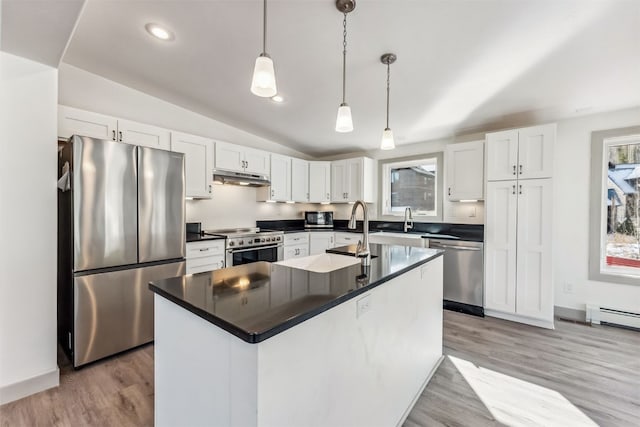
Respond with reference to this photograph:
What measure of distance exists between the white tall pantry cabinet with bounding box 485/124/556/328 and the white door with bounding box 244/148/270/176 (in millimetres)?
2896

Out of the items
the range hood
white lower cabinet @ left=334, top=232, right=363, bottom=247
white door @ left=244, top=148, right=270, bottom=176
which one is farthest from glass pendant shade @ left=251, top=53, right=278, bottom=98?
white lower cabinet @ left=334, top=232, right=363, bottom=247

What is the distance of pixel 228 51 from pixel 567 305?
4431 mm

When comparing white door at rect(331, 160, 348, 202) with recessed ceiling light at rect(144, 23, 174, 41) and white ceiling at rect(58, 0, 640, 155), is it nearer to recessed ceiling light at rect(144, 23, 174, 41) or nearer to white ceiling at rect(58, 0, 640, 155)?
white ceiling at rect(58, 0, 640, 155)

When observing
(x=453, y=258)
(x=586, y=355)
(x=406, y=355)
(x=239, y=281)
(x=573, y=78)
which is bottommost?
(x=586, y=355)

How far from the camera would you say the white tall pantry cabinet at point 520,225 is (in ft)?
9.49

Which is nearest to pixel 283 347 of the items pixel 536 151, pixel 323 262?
pixel 323 262

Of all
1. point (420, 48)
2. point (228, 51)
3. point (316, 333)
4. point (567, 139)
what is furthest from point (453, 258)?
point (228, 51)

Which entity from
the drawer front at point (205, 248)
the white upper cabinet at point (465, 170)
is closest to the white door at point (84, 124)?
the drawer front at point (205, 248)

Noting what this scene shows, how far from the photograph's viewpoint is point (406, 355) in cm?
166

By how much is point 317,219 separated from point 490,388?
3.51 meters

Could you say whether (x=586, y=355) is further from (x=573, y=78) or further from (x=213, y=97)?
(x=213, y=97)

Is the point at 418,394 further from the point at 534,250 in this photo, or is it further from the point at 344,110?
the point at 534,250

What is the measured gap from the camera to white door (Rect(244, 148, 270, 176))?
12.7 feet

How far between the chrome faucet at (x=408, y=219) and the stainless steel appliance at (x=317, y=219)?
136 cm
